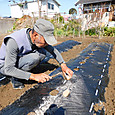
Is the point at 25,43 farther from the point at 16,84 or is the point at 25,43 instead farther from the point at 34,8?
the point at 34,8

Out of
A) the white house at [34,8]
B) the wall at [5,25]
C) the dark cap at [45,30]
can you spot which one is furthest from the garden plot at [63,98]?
the white house at [34,8]

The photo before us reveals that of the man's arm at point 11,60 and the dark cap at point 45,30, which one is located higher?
the dark cap at point 45,30

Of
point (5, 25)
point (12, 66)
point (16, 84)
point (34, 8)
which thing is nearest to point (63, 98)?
point (12, 66)

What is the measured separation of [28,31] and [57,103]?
100 cm

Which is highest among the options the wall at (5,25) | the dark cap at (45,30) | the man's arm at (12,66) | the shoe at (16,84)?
the wall at (5,25)

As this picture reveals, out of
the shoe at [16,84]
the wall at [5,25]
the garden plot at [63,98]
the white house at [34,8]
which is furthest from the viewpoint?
the white house at [34,8]

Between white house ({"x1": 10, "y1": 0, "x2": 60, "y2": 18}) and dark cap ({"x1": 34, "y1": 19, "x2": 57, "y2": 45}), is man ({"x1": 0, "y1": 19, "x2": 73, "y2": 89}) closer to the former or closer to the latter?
dark cap ({"x1": 34, "y1": 19, "x2": 57, "y2": 45})

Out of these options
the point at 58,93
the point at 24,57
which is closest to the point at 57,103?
the point at 58,93

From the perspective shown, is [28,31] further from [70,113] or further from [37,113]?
[70,113]

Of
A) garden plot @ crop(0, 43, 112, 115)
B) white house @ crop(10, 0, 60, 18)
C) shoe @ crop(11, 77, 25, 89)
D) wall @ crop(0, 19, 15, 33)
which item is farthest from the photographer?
Answer: white house @ crop(10, 0, 60, 18)

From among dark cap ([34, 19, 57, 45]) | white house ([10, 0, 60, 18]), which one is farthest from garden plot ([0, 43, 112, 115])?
white house ([10, 0, 60, 18])

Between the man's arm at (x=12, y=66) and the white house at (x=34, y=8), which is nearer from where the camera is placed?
the man's arm at (x=12, y=66)

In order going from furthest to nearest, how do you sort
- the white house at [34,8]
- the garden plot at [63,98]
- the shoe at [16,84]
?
the white house at [34,8] → the shoe at [16,84] → the garden plot at [63,98]

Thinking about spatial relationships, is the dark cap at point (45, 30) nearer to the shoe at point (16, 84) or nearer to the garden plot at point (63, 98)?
the garden plot at point (63, 98)
